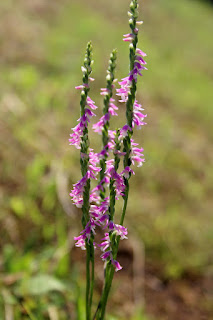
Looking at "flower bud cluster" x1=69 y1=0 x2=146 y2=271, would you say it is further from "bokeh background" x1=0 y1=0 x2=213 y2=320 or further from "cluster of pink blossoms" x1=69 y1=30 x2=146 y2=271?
"bokeh background" x1=0 y1=0 x2=213 y2=320

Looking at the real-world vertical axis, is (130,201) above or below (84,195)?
below

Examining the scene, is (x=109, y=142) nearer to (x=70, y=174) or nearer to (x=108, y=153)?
(x=108, y=153)

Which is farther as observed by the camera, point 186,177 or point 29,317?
point 186,177

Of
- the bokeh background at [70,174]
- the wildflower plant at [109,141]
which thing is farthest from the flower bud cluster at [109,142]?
the bokeh background at [70,174]

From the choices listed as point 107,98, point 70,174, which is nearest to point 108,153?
point 107,98

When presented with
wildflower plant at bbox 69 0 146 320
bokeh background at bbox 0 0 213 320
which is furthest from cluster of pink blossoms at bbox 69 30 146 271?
bokeh background at bbox 0 0 213 320

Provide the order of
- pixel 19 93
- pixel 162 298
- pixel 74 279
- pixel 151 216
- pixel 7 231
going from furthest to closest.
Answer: pixel 19 93
pixel 151 216
pixel 162 298
pixel 7 231
pixel 74 279

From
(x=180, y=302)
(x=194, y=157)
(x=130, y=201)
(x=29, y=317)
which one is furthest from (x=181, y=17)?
(x=29, y=317)

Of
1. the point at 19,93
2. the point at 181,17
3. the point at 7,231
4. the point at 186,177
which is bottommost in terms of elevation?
the point at 7,231

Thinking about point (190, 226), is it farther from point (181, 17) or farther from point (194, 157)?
point (181, 17)
